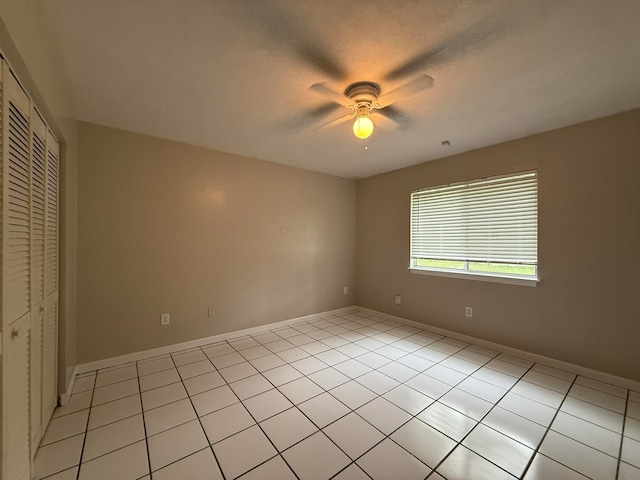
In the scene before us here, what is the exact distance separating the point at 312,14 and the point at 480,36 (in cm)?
98

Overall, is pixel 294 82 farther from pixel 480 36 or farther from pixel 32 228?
pixel 32 228

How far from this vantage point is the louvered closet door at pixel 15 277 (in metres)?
1.07

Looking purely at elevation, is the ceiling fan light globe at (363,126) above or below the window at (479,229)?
above

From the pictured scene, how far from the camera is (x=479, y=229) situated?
126 inches

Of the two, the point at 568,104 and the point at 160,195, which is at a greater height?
the point at 568,104

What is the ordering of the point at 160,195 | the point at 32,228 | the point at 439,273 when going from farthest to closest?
1. the point at 439,273
2. the point at 160,195
3. the point at 32,228

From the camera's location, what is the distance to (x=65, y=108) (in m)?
1.97

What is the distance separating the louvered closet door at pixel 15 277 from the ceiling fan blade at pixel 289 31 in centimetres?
109

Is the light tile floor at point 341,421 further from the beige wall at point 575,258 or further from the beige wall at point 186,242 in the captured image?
the beige wall at point 186,242

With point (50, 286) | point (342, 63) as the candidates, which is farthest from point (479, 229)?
point (50, 286)

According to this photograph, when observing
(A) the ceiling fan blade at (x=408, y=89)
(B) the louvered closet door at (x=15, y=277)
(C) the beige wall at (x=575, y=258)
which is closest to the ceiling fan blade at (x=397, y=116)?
(A) the ceiling fan blade at (x=408, y=89)

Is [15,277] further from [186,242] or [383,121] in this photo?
[383,121]

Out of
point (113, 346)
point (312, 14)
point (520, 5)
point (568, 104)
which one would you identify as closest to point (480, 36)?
point (520, 5)

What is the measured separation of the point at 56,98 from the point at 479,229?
417 centimetres
